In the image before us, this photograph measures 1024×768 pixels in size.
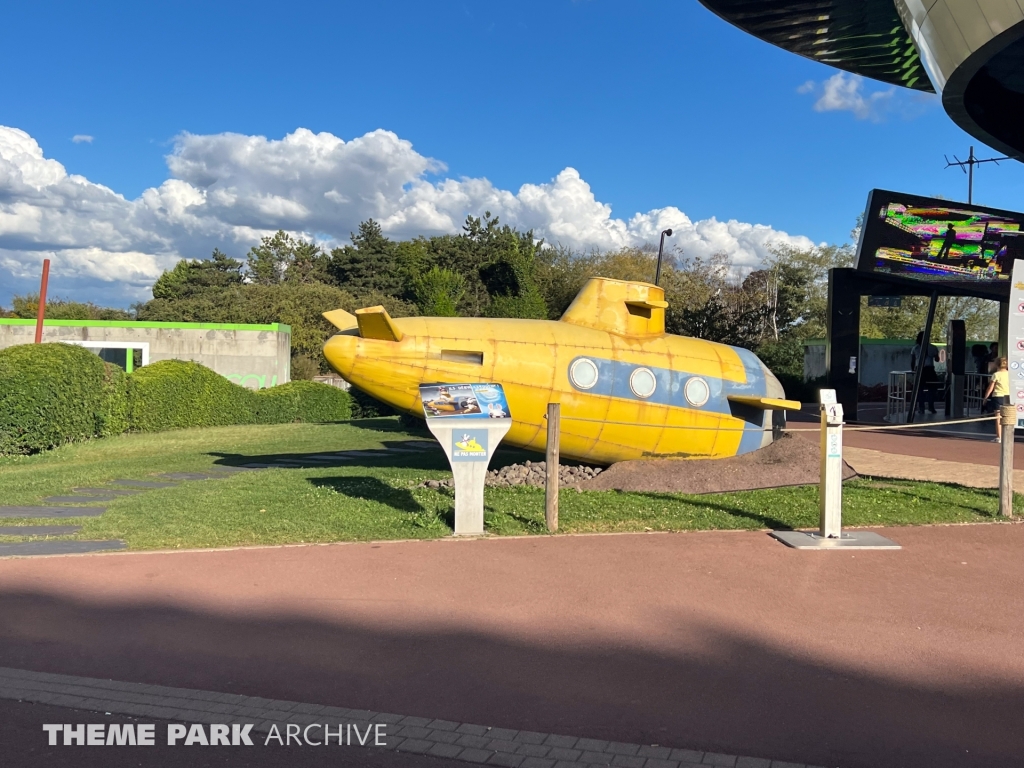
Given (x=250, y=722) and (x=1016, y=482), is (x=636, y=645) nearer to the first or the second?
(x=250, y=722)

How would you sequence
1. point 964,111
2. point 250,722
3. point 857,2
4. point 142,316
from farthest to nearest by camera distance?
point 142,316, point 857,2, point 964,111, point 250,722

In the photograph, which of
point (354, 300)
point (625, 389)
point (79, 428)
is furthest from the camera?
point (354, 300)

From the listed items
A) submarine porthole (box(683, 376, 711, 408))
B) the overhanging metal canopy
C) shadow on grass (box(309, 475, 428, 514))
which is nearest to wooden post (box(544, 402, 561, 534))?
shadow on grass (box(309, 475, 428, 514))

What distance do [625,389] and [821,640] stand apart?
21.6 ft

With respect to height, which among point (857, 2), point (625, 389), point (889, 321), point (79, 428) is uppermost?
point (857, 2)

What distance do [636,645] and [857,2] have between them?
749 inches

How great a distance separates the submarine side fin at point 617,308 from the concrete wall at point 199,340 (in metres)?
22.5

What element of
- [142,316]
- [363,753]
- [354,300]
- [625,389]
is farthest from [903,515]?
[142,316]

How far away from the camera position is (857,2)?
19.7 metres

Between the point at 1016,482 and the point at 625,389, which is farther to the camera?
the point at 1016,482

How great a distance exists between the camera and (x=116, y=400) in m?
23.8

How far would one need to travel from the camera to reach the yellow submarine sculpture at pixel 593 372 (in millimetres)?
11633

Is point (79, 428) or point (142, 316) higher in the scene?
point (142, 316)

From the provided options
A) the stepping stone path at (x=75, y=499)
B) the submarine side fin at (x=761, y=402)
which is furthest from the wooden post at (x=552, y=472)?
the stepping stone path at (x=75, y=499)
